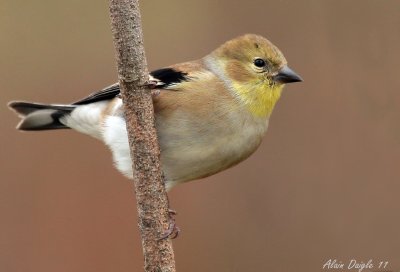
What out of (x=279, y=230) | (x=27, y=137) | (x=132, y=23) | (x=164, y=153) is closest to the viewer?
(x=132, y=23)

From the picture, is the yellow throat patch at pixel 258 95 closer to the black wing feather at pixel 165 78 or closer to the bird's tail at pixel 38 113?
the black wing feather at pixel 165 78

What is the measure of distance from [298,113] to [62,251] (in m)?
1.50

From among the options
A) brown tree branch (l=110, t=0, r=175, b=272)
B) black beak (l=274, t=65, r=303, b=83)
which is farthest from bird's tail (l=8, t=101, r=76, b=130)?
brown tree branch (l=110, t=0, r=175, b=272)

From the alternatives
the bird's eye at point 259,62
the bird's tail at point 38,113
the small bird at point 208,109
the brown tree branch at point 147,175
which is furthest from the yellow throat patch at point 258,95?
the bird's tail at point 38,113

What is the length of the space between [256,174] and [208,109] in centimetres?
101

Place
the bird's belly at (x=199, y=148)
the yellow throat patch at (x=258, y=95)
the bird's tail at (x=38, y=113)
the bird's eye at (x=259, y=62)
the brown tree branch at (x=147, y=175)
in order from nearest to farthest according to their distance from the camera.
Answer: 1. the brown tree branch at (x=147, y=175)
2. the bird's belly at (x=199, y=148)
3. the yellow throat patch at (x=258, y=95)
4. the bird's eye at (x=259, y=62)
5. the bird's tail at (x=38, y=113)

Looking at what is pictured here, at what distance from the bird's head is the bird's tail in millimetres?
839

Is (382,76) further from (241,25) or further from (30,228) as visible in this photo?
(30,228)

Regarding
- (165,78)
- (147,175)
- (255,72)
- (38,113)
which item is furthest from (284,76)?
(38,113)

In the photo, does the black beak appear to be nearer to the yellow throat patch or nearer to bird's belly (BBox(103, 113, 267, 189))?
the yellow throat patch

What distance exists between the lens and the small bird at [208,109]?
9.60 feet

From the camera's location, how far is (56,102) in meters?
3.99

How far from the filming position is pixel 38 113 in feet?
11.6

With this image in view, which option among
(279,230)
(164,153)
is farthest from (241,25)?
(164,153)
